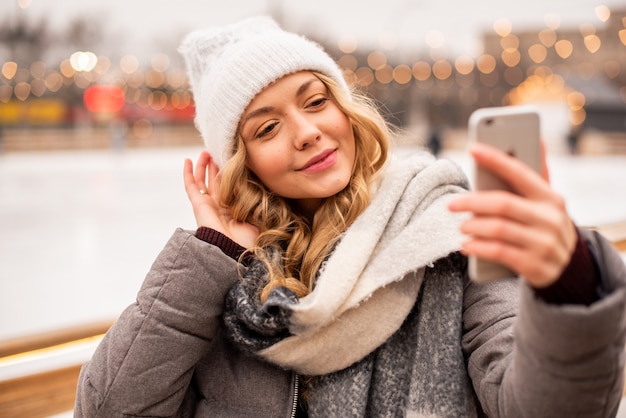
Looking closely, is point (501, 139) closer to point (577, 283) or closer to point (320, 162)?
point (577, 283)

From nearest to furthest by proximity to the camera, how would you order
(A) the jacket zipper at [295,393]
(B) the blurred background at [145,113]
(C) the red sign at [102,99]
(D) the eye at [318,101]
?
(A) the jacket zipper at [295,393]
(D) the eye at [318,101]
(B) the blurred background at [145,113]
(C) the red sign at [102,99]

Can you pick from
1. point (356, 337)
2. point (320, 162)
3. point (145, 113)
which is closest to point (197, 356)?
point (356, 337)

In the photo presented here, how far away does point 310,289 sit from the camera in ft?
3.20

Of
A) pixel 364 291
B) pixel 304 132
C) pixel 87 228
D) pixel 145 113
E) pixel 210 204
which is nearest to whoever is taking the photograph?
pixel 364 291

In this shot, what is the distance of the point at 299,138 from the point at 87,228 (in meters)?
5.08

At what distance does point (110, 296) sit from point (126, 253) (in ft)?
3.87

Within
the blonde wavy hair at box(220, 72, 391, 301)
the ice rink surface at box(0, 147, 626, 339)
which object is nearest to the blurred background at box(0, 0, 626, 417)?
the ice rink surface at box(0, 147, 626, 339)

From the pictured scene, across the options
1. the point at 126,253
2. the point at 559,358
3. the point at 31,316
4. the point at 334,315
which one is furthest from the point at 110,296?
the point at 559,358

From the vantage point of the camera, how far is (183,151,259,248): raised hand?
1048 mm

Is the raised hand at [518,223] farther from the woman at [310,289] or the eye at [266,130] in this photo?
the eye at [266,130]

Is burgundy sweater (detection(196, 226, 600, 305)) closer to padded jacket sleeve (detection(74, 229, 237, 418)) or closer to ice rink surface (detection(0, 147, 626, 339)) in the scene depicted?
padded jacket sleeve (detection(74, 229, 237, 418))

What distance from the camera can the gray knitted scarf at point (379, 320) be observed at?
0.84m

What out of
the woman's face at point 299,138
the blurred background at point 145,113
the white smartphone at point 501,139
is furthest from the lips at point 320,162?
the white smartphone at point 501,139

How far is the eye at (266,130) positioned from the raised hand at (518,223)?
559mm
